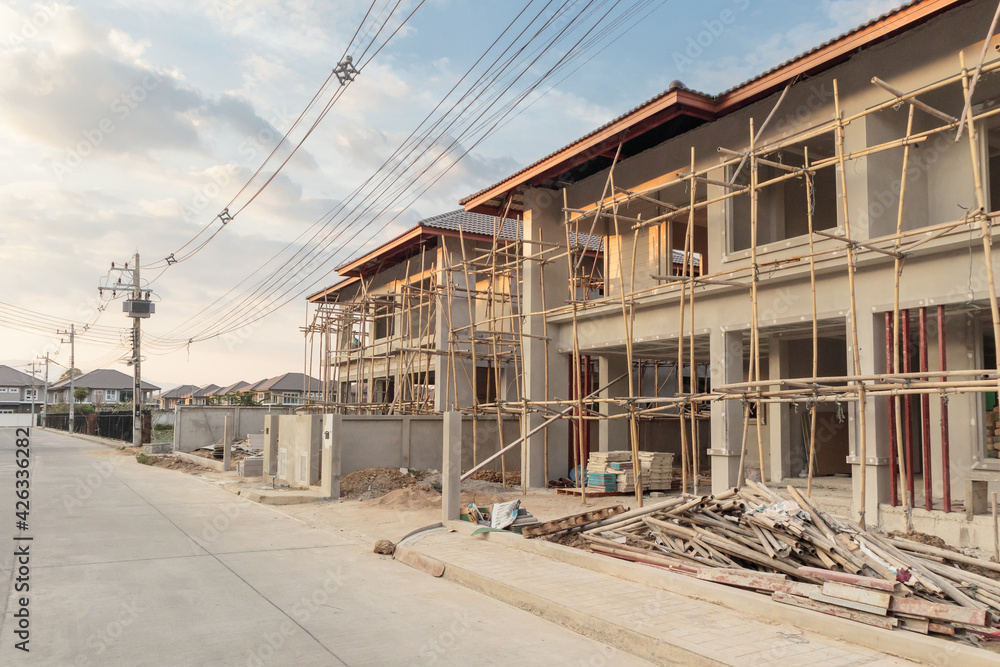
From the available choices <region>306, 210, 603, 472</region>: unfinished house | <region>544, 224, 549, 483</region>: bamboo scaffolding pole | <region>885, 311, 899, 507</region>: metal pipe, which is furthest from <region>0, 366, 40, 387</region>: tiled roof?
<region>885, 311, 899, 507</region>: metal pipe

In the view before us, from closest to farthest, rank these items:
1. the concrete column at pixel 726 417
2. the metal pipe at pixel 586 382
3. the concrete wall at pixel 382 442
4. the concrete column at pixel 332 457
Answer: the concrete column at pixel 726 417, the concrete column at pixel 332 457, the concrete wall at pixel 382 442, the metal pipe at pixel 586 382

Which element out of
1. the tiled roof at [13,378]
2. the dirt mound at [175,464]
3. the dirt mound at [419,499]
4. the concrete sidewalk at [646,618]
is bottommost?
the dirt mound at [175,464]

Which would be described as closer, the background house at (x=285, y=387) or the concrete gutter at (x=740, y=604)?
the concrete gutter at (x=740, y=604)

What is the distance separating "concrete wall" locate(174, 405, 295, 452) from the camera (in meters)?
35.3

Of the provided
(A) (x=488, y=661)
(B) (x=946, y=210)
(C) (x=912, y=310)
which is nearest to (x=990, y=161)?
(B) (x=946, y=210)

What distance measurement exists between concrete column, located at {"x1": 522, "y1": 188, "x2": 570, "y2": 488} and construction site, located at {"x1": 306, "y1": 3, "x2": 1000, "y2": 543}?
6cm

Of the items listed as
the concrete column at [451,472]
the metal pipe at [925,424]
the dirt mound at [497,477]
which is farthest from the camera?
the dirt mound at [497,477]

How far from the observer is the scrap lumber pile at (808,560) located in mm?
6367

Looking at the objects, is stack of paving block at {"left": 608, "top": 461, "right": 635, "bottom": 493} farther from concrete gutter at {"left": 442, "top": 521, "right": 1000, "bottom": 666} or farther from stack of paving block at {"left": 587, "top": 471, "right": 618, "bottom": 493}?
concrete gutter at {"left": 442, "top": 521, "right": 1000, "bottom": 666}

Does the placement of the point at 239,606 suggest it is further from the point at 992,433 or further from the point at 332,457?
the point at 992,433

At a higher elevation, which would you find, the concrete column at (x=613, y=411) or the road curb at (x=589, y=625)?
the concrete column at (x=613, y=411)

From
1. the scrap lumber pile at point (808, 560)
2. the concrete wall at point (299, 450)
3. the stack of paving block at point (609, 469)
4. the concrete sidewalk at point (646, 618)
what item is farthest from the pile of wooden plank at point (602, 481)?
the concrete sidewalk at point (646, 618)

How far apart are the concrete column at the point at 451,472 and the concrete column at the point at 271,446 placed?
11.0 m

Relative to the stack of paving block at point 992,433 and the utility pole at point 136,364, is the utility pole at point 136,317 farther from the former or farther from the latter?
the stack of paving block at point 992,433
